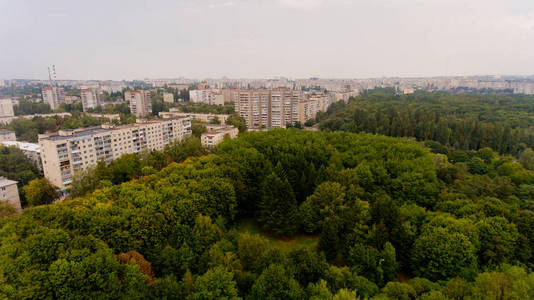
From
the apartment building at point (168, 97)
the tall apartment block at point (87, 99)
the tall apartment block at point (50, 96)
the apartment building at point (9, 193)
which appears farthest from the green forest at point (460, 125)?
the tall apartment block at point (50, 96)

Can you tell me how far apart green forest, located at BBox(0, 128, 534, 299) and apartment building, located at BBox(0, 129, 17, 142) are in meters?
27.3

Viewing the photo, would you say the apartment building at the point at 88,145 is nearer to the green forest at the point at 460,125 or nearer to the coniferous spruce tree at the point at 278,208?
the coniferous spruce tree at the point at 278,208

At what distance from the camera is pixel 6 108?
172ft

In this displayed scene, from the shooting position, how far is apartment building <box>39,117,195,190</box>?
26203mm

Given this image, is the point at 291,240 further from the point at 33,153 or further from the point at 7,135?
the point at 7,135

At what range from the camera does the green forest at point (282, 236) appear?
33.0 ft

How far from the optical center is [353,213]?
52.0ft

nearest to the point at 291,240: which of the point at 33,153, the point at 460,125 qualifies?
the point at 33,153

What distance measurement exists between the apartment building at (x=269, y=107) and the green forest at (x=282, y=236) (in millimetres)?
32028

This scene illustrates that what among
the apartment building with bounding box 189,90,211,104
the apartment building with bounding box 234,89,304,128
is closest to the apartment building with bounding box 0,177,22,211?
the apartment building with bounding box 234,89,304,128

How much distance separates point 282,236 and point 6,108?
193ft

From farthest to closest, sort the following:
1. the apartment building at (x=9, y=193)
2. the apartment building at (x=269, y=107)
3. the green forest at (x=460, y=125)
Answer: the apartment building at (x=269, y=107)
the green forest at (x=460, y=125)
the apartment building at (x=9, y=193)

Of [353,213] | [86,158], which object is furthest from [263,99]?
[353,213]

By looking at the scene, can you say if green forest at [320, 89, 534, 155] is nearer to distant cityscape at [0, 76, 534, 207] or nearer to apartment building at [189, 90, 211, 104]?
distant cityscape at [0, 76, 534, 207]
